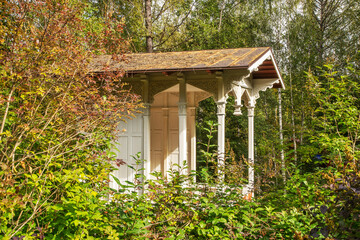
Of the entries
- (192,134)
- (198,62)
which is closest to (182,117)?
(198,62)

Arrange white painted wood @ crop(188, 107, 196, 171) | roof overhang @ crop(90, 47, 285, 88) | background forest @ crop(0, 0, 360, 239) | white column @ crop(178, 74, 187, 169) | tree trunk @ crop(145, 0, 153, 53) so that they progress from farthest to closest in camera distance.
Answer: tree trunk @ crop(145, 0, 153, 53), white painted wood @ crop(188, 107, 196, 171), white column @ crop(178, 74, 187, 169), roof overhang @ crop(90, 47, 285, 88), background forest @ crop(0, 0, 360, 239)

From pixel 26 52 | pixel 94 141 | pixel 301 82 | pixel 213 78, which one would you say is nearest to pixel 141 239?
pixel 94 141

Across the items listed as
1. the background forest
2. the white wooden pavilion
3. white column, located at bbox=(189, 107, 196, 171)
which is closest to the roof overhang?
the white wooden pavilion

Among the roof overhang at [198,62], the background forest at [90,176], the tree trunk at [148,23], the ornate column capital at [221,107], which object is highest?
the tree trunk at [148,23]

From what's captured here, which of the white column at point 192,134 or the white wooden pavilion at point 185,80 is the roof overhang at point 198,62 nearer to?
the white wooden pavilion at point 185,80

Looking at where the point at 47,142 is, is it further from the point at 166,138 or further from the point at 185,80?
the point at 166,138

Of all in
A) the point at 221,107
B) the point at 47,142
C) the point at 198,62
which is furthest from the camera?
the point at 221,107

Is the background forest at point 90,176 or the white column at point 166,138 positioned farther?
the white column at point 166,138

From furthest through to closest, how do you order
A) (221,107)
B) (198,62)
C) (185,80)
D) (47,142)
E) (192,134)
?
(192,134) → (185,80) → (221,107) → (198,62) → (47,142)

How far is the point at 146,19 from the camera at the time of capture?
50.1 feet

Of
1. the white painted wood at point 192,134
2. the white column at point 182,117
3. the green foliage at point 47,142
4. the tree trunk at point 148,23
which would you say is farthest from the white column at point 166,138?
the green foliage at point 47,142

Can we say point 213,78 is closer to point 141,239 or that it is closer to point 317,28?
point 141,239

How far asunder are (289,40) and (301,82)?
2435mm

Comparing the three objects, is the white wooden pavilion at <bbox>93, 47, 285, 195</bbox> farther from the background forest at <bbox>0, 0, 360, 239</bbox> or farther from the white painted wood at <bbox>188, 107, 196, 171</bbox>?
the white painted wood at <bbox>188, 107, 196, 171</bbox>
